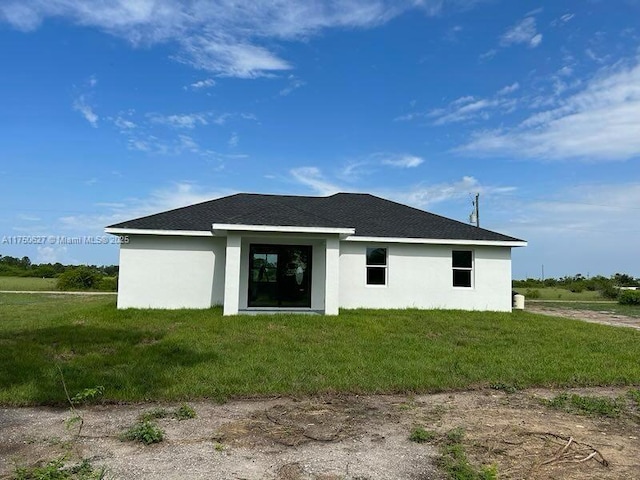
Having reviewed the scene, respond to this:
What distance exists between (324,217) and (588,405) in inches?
427

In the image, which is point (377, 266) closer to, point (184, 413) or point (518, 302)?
point (518, 302)

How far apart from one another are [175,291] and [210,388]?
893cm

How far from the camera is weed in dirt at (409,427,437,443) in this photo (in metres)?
4.51

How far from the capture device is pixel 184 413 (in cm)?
519

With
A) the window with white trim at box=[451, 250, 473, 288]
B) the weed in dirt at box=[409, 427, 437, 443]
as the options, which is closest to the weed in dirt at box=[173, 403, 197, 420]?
the weed in dirt at box=[409, 427, 437, 443]

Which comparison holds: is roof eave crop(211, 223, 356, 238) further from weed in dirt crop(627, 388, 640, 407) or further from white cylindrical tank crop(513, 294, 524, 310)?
white cylindrical tank crop(513, 294, 524, 310)

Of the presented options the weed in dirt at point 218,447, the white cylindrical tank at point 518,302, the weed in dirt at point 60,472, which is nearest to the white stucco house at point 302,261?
the white cylindrical tank at point 518,302

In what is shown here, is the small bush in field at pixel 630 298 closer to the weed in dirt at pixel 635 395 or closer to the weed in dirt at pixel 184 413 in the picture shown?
the weed in dirt at pixel 635 395

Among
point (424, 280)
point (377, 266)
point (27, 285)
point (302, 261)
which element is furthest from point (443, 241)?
point (27, 285)

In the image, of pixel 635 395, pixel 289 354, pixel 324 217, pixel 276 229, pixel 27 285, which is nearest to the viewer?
pixel 635 395

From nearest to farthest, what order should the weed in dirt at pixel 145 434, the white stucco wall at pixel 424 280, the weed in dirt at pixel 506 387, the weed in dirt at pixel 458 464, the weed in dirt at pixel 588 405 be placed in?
the weed in dirt at pixel 458 464 → the weed in dirt at pixel 145 434 → the weed in dirt at pixel 588 405 → the weed in dirt at pixel 506 387 → the white stucco wall at pixel 424 280

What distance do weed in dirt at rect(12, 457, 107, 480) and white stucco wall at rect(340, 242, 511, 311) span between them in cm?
1189

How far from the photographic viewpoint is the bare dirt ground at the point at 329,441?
3777 millimetres

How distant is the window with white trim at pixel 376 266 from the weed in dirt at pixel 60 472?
1237cm
